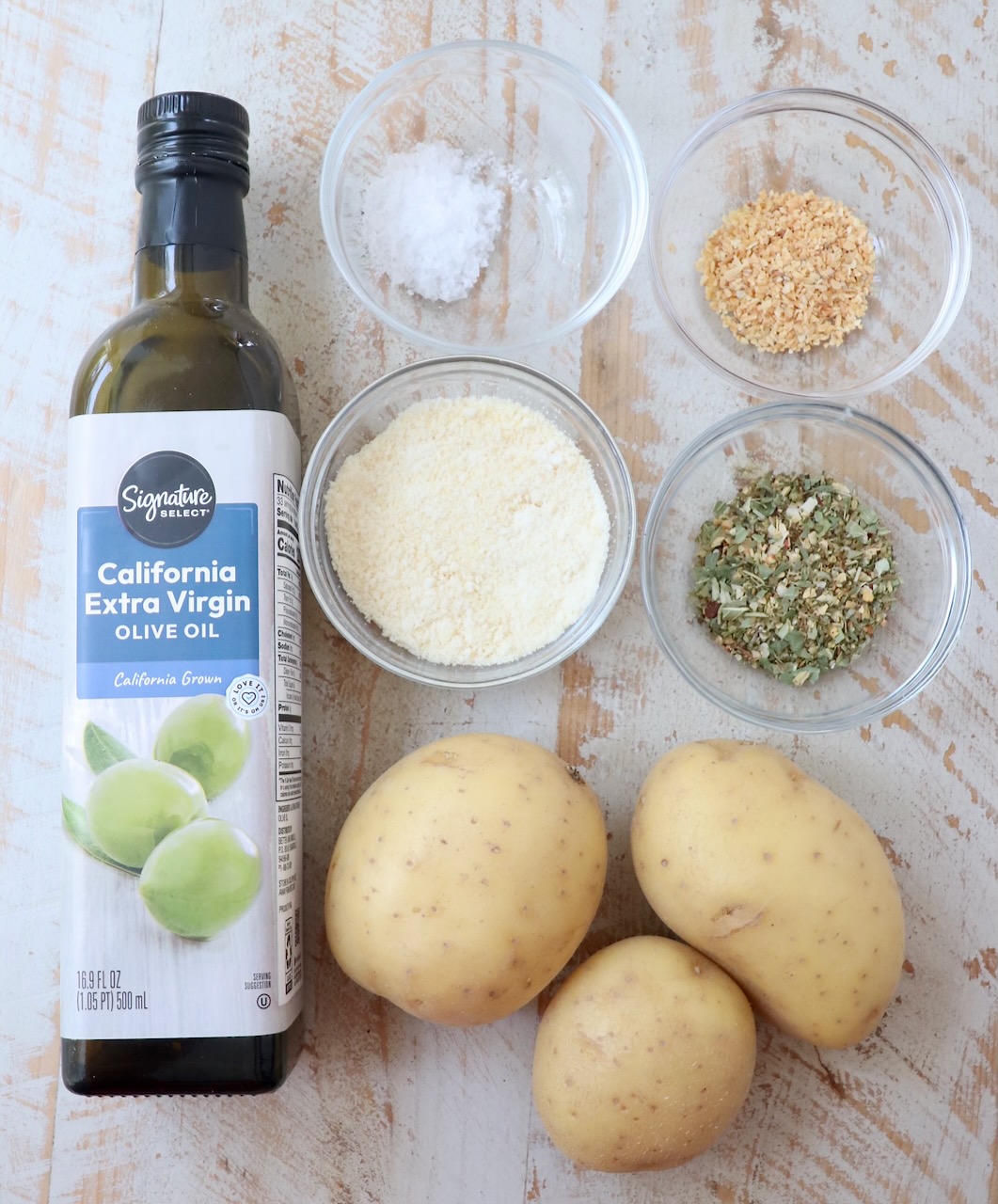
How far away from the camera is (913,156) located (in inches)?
40.2

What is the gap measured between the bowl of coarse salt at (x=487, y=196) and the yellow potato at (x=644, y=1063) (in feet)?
2.00

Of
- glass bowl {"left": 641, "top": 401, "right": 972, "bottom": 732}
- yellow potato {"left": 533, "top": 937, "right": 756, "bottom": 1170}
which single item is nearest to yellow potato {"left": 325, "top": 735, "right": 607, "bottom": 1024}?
yellow potato {"left": 533, "top": 937, "right": 756, "bottom": 1170}

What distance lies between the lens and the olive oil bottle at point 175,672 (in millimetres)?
812

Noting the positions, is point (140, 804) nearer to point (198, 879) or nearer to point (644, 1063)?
point (198, 879)

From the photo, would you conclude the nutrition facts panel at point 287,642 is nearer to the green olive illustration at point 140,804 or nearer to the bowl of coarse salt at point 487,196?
the green olive illustration at point 140,804

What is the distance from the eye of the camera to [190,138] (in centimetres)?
82

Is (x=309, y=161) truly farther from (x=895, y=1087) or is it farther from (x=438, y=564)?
(x=895, y=1087)

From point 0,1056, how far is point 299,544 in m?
0.57

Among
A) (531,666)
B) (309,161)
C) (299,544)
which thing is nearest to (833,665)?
(531,666)

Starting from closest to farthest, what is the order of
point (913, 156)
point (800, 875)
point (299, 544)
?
point (800, 875)
point (299, 544)
point (913, 156)

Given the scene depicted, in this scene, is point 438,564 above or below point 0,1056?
above

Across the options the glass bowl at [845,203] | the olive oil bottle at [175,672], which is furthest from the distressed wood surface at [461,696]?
the olive oil bottle at [175,672]

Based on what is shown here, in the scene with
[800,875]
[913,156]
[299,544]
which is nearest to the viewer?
[800,875]

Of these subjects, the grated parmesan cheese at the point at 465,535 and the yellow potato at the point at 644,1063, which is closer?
the yellow potato at the point at 644,1063
